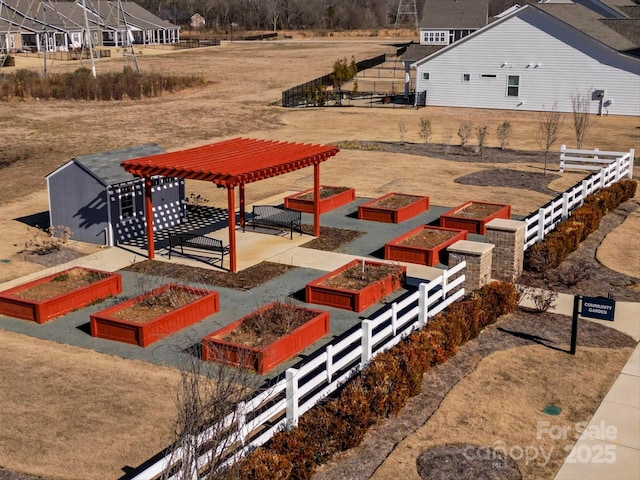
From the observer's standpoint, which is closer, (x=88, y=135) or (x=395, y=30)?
(x=88, y=135)

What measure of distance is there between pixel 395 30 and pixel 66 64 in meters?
65.4

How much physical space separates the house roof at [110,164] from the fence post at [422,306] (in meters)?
11.0

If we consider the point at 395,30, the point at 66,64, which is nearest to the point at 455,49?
the point at 66,64

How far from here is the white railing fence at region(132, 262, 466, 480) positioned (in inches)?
402

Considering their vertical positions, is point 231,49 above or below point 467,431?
above

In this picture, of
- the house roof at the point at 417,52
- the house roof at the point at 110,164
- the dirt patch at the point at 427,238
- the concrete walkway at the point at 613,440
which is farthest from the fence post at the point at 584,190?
the house roof at the point at 417,52

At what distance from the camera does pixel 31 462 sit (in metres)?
12.0

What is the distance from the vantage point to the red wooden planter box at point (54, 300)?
59.0ft

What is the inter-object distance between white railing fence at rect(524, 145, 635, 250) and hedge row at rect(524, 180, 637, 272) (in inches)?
14.8

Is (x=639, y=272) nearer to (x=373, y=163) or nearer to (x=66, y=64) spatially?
(x=373, y=163)

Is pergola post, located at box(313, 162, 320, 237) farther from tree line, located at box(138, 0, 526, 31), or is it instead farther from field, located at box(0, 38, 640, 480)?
tree line, located at box(138, 0, 526, 31)

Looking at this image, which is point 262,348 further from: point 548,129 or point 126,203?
point 548,129

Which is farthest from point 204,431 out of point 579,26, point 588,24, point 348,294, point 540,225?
point 588,24

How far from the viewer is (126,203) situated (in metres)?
24.3
